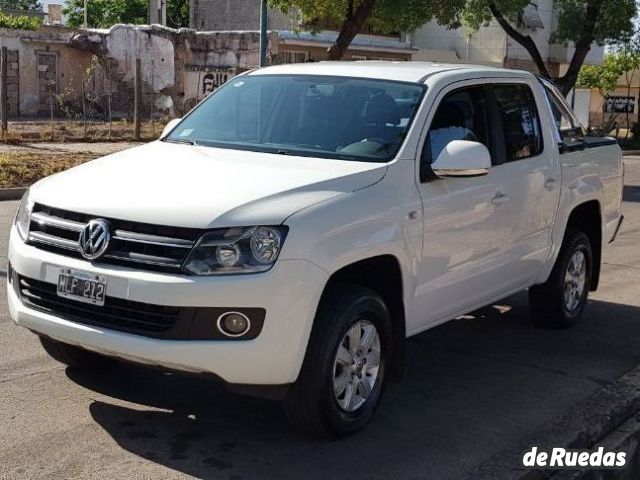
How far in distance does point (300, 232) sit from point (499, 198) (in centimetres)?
208

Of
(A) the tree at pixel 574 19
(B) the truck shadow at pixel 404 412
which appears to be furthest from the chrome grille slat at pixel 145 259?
(A) the tree at pixel 574 19

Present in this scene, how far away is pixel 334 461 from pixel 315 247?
106 cm

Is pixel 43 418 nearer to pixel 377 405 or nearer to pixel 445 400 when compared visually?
pixel 377 405

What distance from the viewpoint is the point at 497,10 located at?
2884cm

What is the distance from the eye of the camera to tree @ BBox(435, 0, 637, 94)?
1110 inches

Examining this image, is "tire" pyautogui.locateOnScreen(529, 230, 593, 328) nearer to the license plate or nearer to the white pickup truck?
the white pickup truck

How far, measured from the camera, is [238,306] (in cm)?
418

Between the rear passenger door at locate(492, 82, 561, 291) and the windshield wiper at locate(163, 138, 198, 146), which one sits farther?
the rear passenger door at locate(492, 82, 561, 291)

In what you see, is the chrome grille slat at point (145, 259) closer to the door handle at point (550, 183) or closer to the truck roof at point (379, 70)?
the truck roof at point (379, 70)

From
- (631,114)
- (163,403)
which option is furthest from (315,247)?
(631,114)

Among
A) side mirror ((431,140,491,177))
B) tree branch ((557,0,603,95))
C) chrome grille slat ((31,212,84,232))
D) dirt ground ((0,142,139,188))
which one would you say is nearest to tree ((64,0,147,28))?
tree branch ((557,0,603,95))

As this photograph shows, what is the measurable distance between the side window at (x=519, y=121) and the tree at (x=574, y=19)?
69.4ft
